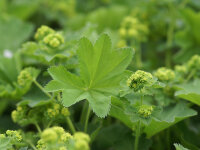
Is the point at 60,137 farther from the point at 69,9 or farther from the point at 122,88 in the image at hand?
the point at 69,9

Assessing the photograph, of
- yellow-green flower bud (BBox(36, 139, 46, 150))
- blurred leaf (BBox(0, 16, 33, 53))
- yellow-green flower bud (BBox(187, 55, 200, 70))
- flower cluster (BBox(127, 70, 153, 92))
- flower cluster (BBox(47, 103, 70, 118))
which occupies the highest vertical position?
flower cluster (BBox(127, 70, 153, 92))

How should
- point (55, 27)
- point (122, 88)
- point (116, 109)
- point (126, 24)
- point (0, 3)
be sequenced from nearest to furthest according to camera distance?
1. point (122, 88)
2. point (116, 109)
3. point (126, 24)
4. point (0, 3)
5. point (55, 27)

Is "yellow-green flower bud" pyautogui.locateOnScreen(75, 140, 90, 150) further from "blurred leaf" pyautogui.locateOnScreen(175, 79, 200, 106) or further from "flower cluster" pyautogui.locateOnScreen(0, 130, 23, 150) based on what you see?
"blurred leaf" pyautogui.locateOnScreen(175, 79, 200, 106)

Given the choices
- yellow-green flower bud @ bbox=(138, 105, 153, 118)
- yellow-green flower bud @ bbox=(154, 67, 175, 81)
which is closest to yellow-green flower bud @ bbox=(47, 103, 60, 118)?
yellow-green flower bud @ bbox=(138, 105, 153, 118)

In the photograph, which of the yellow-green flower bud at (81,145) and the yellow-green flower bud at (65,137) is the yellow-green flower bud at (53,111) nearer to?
the yellow-green flower bud at (65,137)

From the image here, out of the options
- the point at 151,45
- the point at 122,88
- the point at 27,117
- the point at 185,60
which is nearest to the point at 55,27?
the point at 151,45

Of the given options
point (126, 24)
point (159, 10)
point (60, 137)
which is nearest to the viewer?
point (60, 137)

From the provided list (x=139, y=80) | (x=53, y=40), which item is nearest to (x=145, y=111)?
(x=139, y=80)
